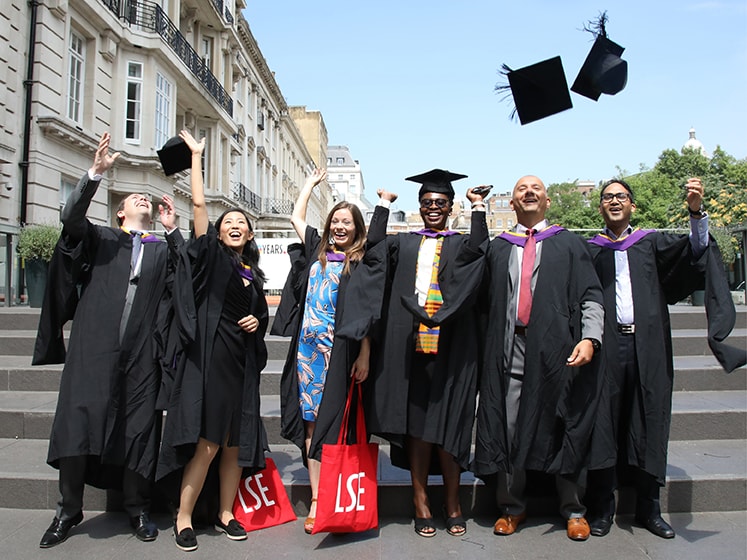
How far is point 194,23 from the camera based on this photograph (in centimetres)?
2564

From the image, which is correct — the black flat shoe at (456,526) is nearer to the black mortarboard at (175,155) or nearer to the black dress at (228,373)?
the black dress at (228,373)

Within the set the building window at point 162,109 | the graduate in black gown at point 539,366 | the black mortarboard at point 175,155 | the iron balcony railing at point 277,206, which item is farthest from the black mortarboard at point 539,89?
the iron balcony railing at point 277,206

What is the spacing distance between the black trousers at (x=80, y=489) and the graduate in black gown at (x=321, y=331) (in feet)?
3.11

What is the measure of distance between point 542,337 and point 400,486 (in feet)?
4.68

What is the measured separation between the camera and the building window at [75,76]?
1538 cm

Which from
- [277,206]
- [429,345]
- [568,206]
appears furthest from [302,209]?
[568,206]

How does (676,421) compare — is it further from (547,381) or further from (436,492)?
(436,492)

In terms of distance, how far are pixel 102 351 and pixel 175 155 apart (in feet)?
4.43

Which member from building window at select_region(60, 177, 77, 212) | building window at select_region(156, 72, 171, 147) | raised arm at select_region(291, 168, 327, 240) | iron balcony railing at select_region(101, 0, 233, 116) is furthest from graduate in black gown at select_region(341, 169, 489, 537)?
building window at select_region(156, 72, 171, 147)

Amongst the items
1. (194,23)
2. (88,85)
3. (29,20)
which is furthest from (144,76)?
(194,23)

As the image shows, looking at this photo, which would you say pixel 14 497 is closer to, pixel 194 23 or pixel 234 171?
pixel 194 23

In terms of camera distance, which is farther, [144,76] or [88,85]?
[144,76]

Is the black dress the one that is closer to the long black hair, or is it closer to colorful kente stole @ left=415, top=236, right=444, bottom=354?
the long black hair

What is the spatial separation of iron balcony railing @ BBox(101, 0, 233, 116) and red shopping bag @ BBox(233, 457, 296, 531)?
17.4 m
